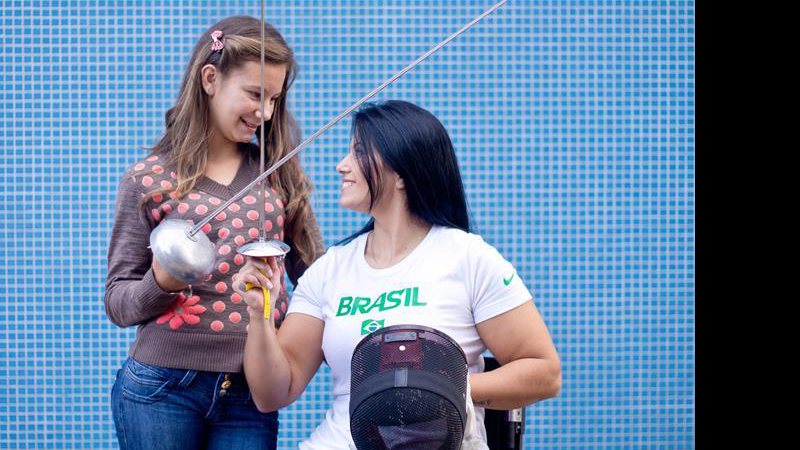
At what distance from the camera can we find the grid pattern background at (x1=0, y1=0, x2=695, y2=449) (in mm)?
2949

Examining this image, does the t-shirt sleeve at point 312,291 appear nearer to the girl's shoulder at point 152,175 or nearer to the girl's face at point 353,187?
the girl's face at point 353,187

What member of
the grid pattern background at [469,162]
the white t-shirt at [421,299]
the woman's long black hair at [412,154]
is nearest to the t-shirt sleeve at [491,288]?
the white t-shirt at [421,299]

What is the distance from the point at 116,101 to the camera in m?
2.98

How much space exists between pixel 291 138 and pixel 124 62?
1.60 m

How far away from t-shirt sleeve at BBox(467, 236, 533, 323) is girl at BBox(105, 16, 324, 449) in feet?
0.95

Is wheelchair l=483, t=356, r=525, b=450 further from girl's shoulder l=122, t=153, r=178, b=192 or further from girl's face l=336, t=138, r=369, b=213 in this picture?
girl's shoulder l=122, t=153, r=178, b=192

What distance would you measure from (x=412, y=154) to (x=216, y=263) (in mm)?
337

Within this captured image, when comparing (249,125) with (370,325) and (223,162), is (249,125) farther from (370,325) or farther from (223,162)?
(370,325)

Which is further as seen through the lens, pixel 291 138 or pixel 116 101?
pixel 116 101
